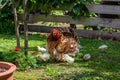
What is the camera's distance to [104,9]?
31.8 feet

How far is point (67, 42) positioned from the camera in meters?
6.66

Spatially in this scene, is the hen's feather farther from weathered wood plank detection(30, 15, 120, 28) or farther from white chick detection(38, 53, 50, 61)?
weathered wood plank detection(30, 15, 120, 28)

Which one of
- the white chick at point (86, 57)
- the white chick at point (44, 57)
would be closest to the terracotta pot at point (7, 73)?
the white chick at point (44, 57)

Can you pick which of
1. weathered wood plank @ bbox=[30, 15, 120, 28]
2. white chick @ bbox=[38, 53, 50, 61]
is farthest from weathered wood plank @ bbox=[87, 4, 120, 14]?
white chick @ bbox=[38, 53, 50, 61]

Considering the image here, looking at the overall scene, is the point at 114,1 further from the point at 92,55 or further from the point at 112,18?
the point at 92,55

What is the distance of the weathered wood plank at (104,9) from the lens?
31.4 ft

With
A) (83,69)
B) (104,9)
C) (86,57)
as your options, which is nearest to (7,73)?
(83,69)

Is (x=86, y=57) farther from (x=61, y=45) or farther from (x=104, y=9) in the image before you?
(x=104, y=9)

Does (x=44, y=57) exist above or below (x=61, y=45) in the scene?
below

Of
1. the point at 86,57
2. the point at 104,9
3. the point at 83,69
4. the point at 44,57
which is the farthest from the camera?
the point at 104,9

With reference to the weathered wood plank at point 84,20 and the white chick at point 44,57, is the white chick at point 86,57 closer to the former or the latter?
the white chick at point 44,57

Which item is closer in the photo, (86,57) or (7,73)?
(7,73)

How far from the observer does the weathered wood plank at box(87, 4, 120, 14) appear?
31.4 ft

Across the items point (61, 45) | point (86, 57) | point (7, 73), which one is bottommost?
point (86, 57)
